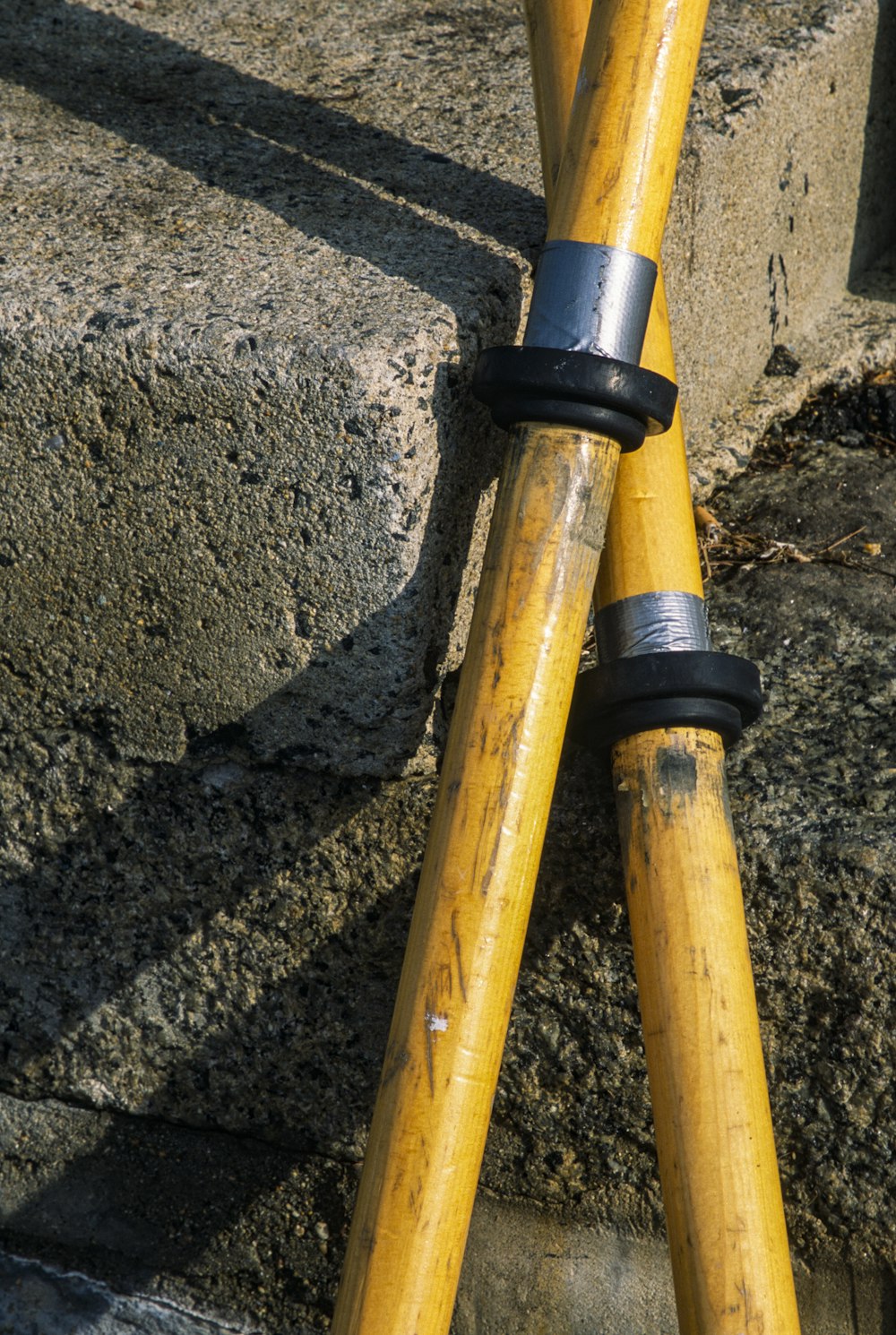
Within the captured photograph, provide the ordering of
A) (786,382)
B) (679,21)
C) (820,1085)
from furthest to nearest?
1. (786,382)
2. (820,1085)
3. (679,21)

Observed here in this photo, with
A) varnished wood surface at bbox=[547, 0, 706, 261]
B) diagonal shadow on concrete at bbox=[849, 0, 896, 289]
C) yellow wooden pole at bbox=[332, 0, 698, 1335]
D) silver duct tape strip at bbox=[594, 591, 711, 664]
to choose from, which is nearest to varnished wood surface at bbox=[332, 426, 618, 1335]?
yellow wooden pole at bbox=[332, 0, 698, 1335]

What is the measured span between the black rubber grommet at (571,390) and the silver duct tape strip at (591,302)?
1.0 inches

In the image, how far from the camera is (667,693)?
3.95 feet

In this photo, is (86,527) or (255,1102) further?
(255,1102)

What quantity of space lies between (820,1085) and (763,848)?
27 centimetres

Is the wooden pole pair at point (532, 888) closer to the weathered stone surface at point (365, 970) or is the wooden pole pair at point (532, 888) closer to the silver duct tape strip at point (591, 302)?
the silver duct tape strip at point (591, 302)

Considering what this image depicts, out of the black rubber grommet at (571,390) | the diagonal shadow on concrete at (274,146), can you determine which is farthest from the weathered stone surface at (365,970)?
the diagonal shadow on concrete at (274,146)

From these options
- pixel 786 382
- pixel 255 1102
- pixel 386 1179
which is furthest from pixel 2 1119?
pixel 786 382

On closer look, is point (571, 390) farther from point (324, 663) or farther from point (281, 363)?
point (324, 663)

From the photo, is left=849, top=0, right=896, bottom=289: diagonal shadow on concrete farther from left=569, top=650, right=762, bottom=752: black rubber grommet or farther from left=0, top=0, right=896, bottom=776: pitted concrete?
left=569, top=650, right=762, bottom=752: black rubber grommet

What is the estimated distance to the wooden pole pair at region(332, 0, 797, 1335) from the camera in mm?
1056

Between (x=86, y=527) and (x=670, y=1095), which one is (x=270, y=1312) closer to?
(x=670, y=1095)

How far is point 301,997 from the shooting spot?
1501 millimetres

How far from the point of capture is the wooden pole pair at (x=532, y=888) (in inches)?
41.6
